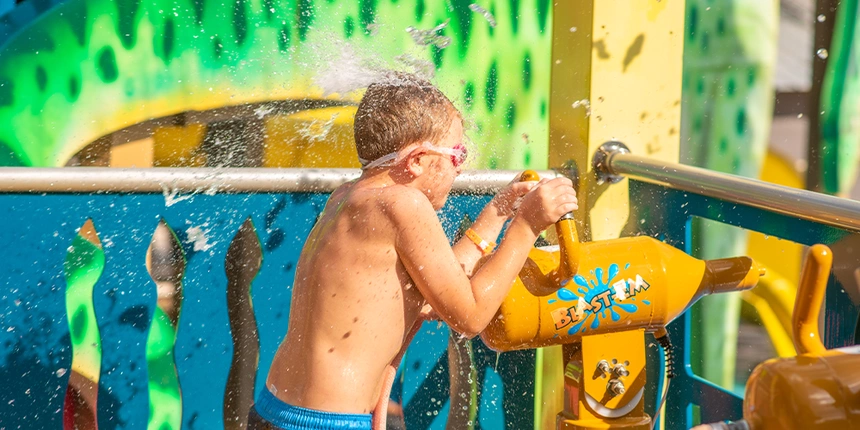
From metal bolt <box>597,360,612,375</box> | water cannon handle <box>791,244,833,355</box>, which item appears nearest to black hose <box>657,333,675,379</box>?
metal bolt <box>597,360,612,375</box>

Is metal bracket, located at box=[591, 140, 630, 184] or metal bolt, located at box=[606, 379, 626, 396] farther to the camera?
metal bracket, located at box=[591, 140, 630, 184]

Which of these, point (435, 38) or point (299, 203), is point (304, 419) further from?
point (435, 38)

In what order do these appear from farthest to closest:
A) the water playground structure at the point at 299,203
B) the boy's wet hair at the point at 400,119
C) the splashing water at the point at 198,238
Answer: the splashing water at the point at 198,238
the water playground structure at the point at 299,203
the boy's wet hair at the point at 400,119

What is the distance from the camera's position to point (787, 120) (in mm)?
7379

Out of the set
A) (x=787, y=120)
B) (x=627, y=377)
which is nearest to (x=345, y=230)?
(x=627, y=377)

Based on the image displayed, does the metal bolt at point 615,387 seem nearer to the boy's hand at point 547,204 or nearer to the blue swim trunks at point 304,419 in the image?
the boy's hand at point 547,204

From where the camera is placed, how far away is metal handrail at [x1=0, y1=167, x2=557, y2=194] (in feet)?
7.18

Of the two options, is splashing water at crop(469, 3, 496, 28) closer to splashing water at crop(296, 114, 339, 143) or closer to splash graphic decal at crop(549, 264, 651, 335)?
splashing water at crop(296, 114, 339, 143)

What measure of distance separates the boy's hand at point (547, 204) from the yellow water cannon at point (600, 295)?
4.4 inches

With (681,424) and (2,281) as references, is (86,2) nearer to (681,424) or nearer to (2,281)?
(2,281)

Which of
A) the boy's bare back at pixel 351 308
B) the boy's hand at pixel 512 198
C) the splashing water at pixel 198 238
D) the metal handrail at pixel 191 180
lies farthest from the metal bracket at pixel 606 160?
the splashing water at pixel 198 238

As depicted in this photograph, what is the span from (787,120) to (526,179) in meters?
6.23

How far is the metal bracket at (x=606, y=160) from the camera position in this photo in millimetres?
2533

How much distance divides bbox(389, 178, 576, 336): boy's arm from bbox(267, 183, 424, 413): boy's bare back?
0.12ft
